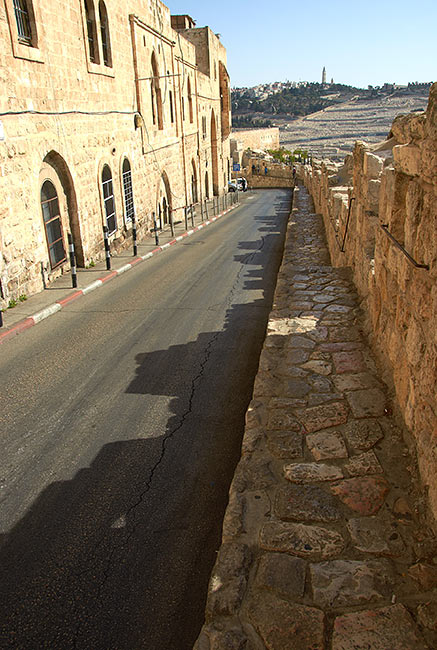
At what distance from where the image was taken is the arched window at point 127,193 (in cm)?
1720

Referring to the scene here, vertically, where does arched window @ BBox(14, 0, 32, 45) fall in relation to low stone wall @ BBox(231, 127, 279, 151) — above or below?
above

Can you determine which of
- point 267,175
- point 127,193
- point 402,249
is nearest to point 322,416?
point 402,249

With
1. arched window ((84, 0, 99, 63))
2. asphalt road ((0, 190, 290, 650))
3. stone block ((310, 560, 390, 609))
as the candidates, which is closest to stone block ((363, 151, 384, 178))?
asphalt road ((0, 190, 290, 650))

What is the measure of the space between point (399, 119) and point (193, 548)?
421cm

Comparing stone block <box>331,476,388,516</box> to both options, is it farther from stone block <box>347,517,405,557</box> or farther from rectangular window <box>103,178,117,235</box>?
rectangular window <box>103,178,117,235</box>

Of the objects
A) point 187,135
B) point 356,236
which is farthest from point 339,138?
point 356,236

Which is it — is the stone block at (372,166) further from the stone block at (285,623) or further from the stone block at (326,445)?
the stone block at (285,623)

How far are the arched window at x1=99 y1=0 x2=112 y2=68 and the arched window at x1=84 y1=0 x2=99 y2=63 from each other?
2.58 ft

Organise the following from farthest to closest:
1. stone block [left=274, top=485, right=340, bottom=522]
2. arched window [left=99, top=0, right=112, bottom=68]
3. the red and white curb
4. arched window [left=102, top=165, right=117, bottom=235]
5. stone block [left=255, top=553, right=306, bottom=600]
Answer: arched window [left=102, top=165, right=117, bottom=235], arched window [left=99, top=0, right=112, bottom=68], the red and white curb, stone block [left=274, top=485, right=340, bottom=522], stone block [left=255, top=553, right=306, bottom=600]

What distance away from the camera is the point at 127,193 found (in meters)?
17.5

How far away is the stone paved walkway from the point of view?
257 centimetres

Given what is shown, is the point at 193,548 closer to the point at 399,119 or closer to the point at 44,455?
the point at 44,455

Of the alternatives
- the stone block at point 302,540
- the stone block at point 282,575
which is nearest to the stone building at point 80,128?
the stone block at point 302,540

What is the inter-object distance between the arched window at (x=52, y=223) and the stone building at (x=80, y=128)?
3cm
